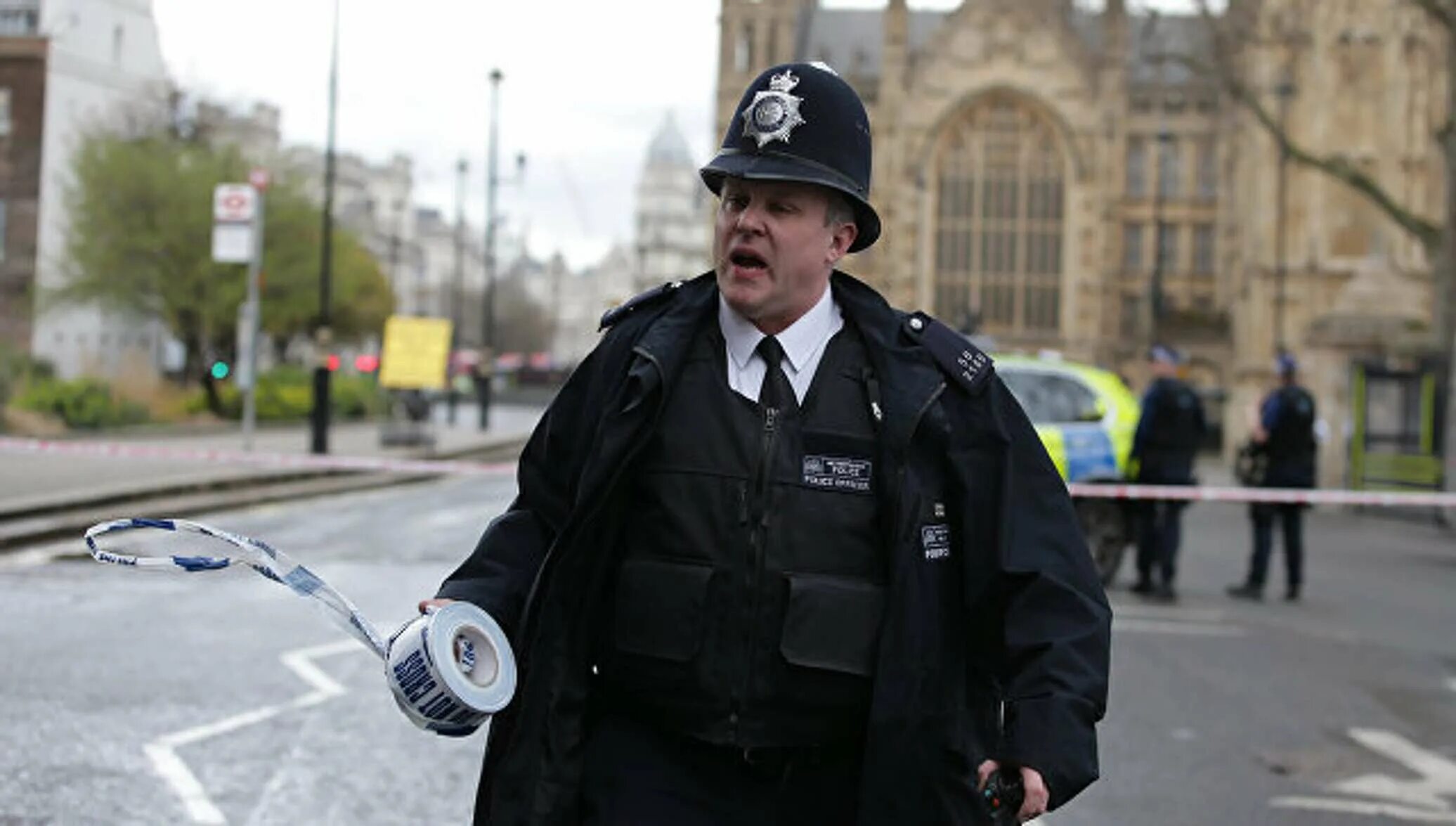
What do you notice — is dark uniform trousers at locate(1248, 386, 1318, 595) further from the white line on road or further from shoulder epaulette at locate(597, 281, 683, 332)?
shoulder epaulette at locate(597, 281, 683, 332)

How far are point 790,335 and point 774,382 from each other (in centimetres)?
10

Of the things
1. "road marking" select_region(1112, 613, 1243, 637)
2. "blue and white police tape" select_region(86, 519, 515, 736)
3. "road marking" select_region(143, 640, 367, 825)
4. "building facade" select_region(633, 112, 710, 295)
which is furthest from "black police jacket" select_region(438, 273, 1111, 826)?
"building facade" select_region(633, 112, 710, 295)

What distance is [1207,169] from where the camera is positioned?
7931 centimetres

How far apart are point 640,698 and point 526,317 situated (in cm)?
12569

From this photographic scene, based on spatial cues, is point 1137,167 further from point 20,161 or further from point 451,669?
point 451,669

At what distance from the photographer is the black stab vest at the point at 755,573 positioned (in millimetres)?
2818

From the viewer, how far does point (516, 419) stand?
56.7 meters

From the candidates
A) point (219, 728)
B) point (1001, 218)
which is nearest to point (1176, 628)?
point (219, 728)

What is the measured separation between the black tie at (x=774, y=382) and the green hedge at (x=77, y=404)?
97.1ft

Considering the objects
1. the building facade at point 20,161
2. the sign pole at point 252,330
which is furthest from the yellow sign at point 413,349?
the building facade at point 20,161

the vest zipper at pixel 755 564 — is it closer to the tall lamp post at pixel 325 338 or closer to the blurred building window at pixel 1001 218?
the tall lamp post at pixel 325 338

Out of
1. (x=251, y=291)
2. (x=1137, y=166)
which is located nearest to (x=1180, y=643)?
(x=251, y=291)

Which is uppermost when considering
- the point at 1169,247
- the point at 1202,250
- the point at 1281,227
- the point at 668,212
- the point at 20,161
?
the point at 668,212

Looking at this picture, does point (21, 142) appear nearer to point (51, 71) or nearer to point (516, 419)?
point (51, 71)
